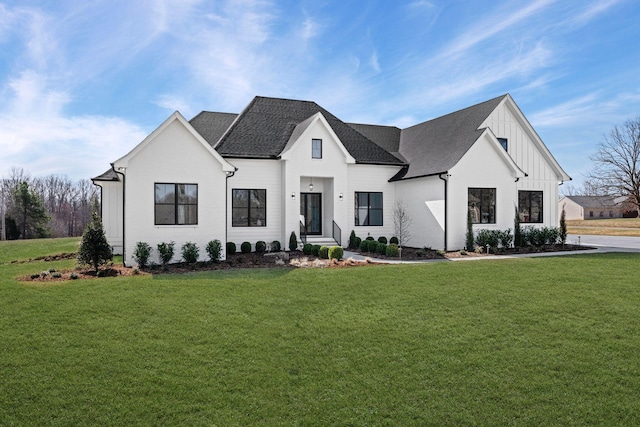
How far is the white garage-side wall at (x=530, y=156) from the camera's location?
22000mm

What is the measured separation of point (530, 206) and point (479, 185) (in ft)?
15.2

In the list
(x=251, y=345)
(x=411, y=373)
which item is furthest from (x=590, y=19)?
(x=251, y=345)

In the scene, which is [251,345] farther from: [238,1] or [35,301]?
[238,1]

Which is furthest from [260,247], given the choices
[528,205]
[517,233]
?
[528,205]

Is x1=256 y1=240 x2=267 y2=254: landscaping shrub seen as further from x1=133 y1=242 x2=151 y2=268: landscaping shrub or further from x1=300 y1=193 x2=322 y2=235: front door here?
x1=133 y1=242 x2=151 y2=268: landscaping shrub

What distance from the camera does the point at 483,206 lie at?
19891 millimetres

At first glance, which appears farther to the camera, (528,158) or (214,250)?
(528,158)

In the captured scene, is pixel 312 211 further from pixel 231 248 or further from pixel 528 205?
pixel 528 205

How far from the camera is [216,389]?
5930 mm

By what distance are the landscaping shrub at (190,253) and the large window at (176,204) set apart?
97 cm

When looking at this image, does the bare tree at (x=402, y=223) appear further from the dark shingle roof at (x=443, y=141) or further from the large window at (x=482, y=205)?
the large window at (x=482, y=205)

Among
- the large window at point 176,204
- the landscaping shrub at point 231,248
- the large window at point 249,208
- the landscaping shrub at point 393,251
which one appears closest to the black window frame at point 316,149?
the large window at point 249,208

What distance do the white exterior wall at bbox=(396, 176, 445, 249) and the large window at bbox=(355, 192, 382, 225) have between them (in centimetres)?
118

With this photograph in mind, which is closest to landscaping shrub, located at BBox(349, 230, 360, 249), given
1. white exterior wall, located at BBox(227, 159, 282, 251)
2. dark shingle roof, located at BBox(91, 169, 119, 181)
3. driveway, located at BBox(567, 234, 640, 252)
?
white exterior wall, located at BBox(227, 159, 282, 251)
